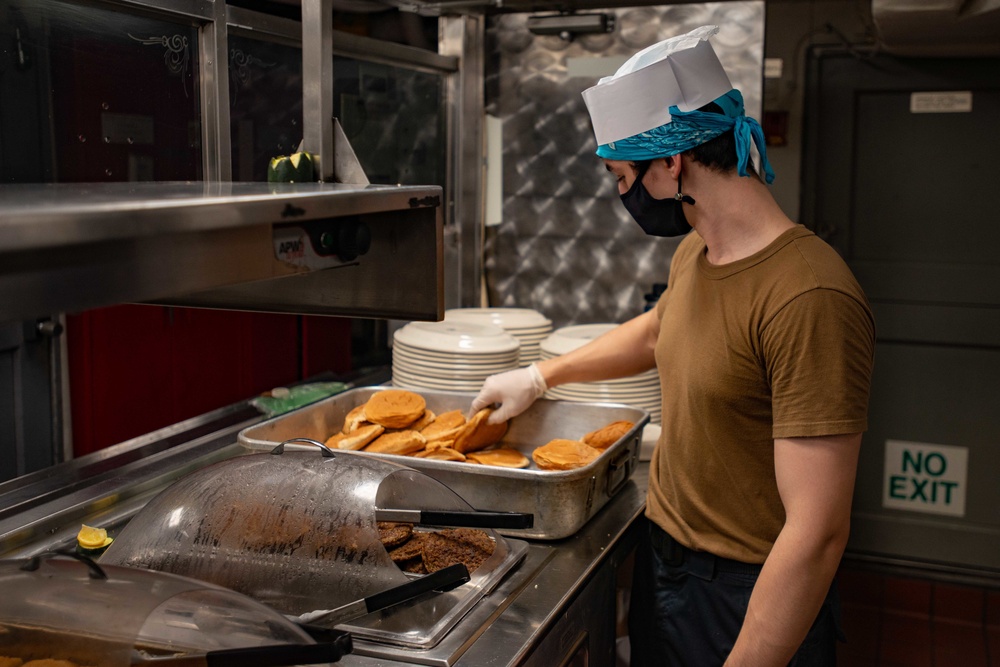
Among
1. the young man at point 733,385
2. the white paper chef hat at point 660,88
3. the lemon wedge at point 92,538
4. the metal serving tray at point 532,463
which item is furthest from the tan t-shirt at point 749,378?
the lemon wedge at point 92,538

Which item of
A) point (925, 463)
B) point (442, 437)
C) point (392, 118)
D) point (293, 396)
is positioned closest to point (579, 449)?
point (442, 437)

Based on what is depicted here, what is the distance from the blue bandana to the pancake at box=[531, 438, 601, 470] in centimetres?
66

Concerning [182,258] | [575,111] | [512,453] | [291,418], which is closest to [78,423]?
[291,418]

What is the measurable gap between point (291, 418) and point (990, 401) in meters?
3.18

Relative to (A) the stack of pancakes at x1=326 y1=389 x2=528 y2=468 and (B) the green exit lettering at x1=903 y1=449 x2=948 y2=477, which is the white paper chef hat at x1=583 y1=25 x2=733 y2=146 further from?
(B) the green exit lettering at x1=903 y1=449 x2=948 y2=477

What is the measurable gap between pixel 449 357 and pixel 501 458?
47 centimetres

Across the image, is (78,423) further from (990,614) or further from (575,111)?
(990,614)

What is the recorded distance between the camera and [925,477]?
4.21 m

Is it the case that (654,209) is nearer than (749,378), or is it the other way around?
(749,378)

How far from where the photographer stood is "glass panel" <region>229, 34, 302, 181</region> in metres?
2.36

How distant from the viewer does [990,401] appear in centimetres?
410

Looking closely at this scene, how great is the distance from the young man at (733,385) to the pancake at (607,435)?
219 mm

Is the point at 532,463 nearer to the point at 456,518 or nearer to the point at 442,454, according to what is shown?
the point at 442,454

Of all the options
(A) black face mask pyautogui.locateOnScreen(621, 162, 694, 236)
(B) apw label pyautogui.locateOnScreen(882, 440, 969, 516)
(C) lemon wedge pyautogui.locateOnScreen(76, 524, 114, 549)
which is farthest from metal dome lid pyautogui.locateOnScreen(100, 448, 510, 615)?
(B) apw label pyautogui.locateOnScreen(882, 440, 969, 516)
